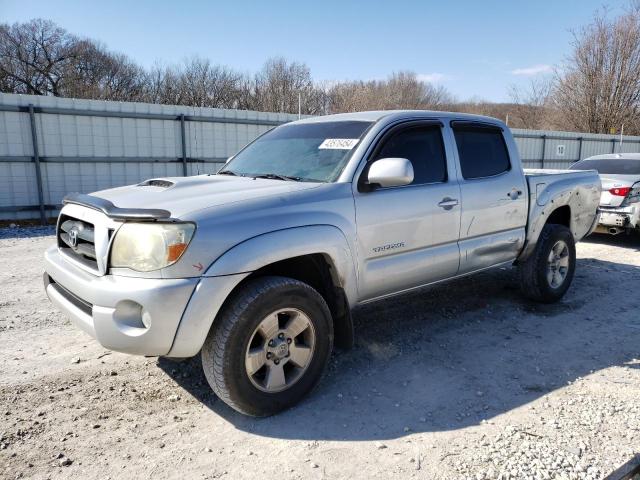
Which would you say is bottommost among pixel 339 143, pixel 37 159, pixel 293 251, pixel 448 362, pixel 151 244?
pixel 448 362

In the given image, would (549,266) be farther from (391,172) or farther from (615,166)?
(615,166)

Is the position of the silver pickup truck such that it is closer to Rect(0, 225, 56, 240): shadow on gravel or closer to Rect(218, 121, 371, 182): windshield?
Rect(218, 121, 371, 182): windshield

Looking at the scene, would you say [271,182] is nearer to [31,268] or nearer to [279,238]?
[279,238]

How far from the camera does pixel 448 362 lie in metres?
3.81

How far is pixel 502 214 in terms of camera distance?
4.43 metres

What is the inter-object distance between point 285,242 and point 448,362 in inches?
69.5

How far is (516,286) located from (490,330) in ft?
5.33

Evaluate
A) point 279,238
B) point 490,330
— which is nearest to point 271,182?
point 279,238

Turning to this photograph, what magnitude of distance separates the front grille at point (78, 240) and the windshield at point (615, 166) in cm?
802

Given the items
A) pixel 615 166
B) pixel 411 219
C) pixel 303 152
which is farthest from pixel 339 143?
pixel 615 166

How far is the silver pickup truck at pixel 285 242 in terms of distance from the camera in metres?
2.67

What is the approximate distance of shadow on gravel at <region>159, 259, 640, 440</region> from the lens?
3018 millimetres

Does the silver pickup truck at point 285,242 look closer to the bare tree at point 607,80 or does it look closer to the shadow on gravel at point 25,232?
the shadow on gravel at point 25,232

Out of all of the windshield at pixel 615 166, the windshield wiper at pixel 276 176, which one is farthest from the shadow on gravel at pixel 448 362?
the windshield at pixel 615 166
